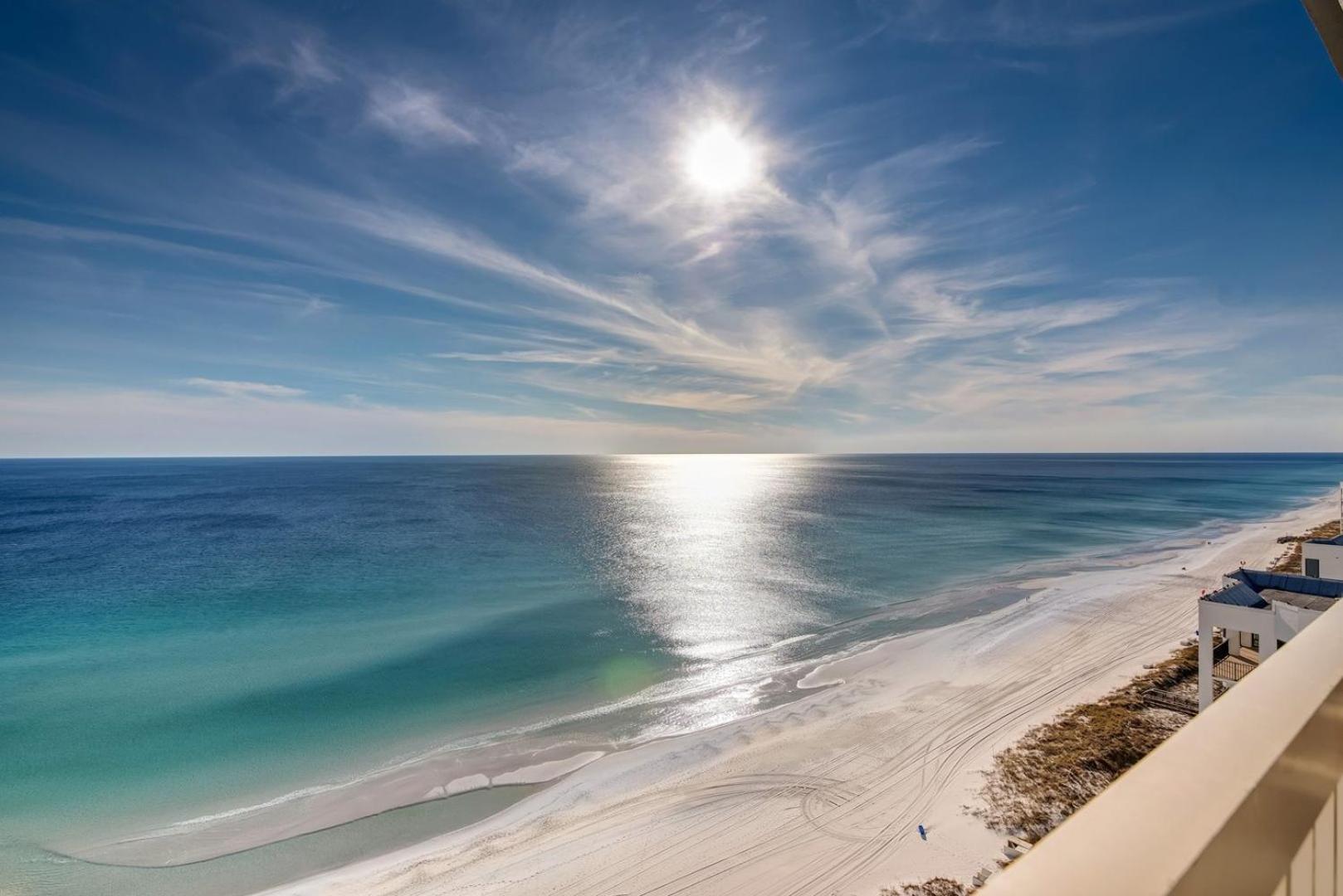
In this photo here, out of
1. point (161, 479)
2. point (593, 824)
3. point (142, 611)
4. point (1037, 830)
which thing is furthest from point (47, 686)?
point (161, 479)

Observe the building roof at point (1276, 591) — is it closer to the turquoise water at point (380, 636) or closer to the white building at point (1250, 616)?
the white building at point (1250, 616)

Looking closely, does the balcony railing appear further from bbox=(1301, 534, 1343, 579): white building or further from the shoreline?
the shoreline

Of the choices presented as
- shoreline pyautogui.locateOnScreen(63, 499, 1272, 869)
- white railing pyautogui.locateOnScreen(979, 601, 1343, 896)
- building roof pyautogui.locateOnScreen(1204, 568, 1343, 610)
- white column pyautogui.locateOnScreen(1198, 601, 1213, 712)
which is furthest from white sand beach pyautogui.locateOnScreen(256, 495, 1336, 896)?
white railing pyautogui.locateOnScreen(979, 601, 1343, 896)

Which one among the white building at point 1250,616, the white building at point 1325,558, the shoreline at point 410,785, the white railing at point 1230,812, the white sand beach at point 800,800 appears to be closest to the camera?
the white railing at point 1230,812

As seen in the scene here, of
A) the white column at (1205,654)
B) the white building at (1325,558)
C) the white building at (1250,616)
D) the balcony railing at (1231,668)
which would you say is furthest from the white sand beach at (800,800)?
the white building at (1325,558)

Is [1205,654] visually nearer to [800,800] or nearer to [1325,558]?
[1325,558]

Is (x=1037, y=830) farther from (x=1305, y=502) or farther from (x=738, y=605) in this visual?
(x=1305, y=502)

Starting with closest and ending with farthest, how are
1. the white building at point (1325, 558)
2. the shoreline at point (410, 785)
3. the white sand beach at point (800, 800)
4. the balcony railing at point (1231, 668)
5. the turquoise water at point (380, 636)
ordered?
the white sand beach at point (800, 800) < the shoreline at point (410, 785) < the balcony railing at point (1231, 668) < the turquoise water at point (380, 636) < the white building at point (1325, 558)
